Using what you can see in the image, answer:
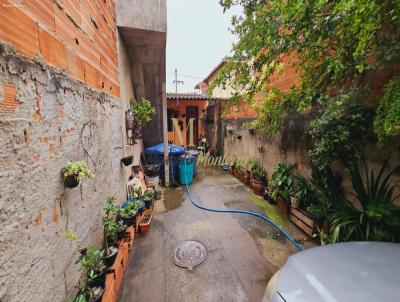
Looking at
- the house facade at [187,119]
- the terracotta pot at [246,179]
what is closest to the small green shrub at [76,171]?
the terracotta pot at [246,179]

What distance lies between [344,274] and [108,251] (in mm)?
2390

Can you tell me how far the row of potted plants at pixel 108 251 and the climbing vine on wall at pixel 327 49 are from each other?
8.57ft

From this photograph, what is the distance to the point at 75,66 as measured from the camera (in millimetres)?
1700

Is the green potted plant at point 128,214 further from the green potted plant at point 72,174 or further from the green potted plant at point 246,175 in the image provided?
the green potted plant at point 246,175

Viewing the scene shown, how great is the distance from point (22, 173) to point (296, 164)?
4388 mm

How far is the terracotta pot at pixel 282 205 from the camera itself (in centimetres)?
395

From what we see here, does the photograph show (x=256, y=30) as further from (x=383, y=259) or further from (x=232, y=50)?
(x=383, y=259)

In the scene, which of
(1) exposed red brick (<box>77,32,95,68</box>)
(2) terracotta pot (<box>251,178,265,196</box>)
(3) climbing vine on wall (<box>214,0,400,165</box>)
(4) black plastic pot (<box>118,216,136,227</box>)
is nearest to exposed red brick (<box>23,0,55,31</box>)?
(1) exposed red brick (<box>77,32,95,68</box>)

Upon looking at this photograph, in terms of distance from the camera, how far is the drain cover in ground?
2615mm

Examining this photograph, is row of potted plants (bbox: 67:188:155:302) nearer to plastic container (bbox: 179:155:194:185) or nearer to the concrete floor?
the concrete floor

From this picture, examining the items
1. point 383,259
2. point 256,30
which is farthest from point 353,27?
point 383,259

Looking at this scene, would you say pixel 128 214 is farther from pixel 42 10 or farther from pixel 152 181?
pixel 42 10

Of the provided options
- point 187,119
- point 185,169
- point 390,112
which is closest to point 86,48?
point 390,112

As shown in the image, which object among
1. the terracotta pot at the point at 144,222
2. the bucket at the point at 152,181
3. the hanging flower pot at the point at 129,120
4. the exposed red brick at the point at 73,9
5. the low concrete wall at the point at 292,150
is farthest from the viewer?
the bucket at the point at 152,181
